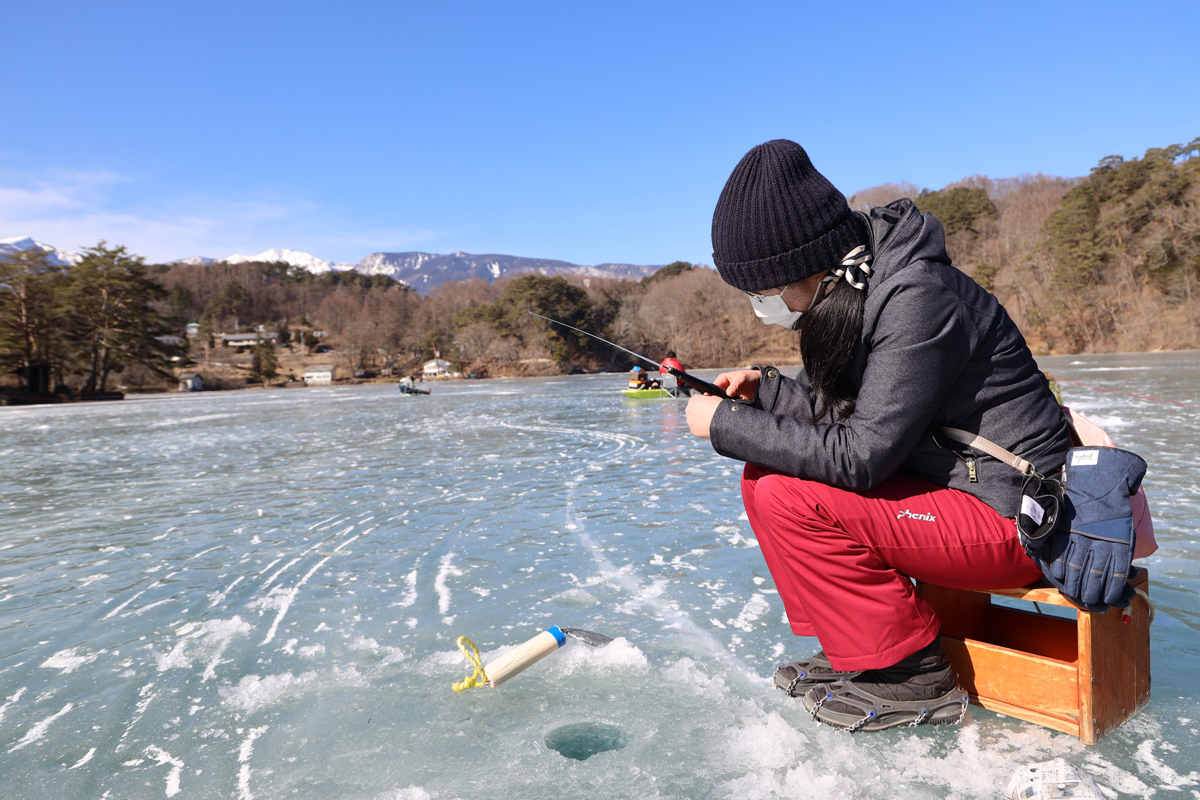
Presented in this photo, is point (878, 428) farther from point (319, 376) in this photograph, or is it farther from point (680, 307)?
A: point (680, 307)

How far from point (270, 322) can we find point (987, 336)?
112 meters

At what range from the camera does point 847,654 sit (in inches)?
69.9

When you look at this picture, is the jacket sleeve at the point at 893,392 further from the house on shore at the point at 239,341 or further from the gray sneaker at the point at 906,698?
the house on shore at the point at 239,341

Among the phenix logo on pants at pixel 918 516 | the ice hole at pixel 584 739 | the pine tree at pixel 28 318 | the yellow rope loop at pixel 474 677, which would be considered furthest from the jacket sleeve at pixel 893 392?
the pine tree at pixel 28 318

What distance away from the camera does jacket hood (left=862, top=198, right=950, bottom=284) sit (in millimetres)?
1604

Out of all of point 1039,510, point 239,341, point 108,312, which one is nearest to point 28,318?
point 108,312

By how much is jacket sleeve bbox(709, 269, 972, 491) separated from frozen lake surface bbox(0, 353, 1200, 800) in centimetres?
72

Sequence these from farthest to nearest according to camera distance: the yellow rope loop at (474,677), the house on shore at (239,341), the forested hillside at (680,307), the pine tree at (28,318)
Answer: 1. the house on shore at (239,341)
2. the forested hillside at (680,307)
3. the pine tree at (28,318)
4. the yellow rope loop at (474,677)

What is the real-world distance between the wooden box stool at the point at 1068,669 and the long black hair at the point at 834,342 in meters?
0.63

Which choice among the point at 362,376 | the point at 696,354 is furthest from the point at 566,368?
the point at 362,376

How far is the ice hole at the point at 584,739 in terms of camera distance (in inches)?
71.0

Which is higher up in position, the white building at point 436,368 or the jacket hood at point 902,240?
the jacket hood at point 902,240

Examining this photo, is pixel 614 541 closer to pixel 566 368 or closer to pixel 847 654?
pixel 847 654

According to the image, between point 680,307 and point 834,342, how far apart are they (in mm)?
73595
